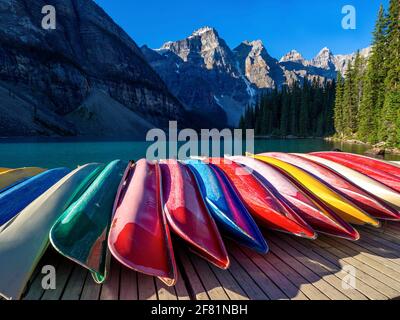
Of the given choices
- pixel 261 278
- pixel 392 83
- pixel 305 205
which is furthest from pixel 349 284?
pixel 392 83

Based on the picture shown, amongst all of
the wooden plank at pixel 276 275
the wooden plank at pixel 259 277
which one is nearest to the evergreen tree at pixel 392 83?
the wooden plank at pixel 276 275

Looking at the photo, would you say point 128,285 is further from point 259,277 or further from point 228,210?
point 228,210

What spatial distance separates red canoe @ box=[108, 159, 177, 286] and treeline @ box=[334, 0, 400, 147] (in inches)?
1235

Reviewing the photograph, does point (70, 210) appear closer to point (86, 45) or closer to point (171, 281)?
point (171, 281)

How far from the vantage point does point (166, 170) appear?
4.84 m

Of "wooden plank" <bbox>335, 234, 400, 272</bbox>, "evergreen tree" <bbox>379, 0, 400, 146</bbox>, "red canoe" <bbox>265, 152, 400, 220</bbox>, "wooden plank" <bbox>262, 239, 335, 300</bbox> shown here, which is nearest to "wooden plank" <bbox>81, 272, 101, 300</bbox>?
"wooden plank" <bbox>262, 239, 335, 300</bbox>

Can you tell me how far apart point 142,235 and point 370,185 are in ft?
14.3

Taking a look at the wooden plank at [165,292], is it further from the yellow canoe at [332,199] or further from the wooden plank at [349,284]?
the yellow canoe at [332,199]

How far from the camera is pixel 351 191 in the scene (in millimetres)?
4398

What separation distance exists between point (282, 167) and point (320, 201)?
4.52 feet

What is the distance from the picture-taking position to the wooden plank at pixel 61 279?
2.48 m

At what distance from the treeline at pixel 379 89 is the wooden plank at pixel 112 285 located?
3208 cm

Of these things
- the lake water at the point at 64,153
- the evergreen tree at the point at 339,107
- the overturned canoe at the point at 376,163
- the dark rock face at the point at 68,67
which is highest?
the dark rock face at the point at 68,67
